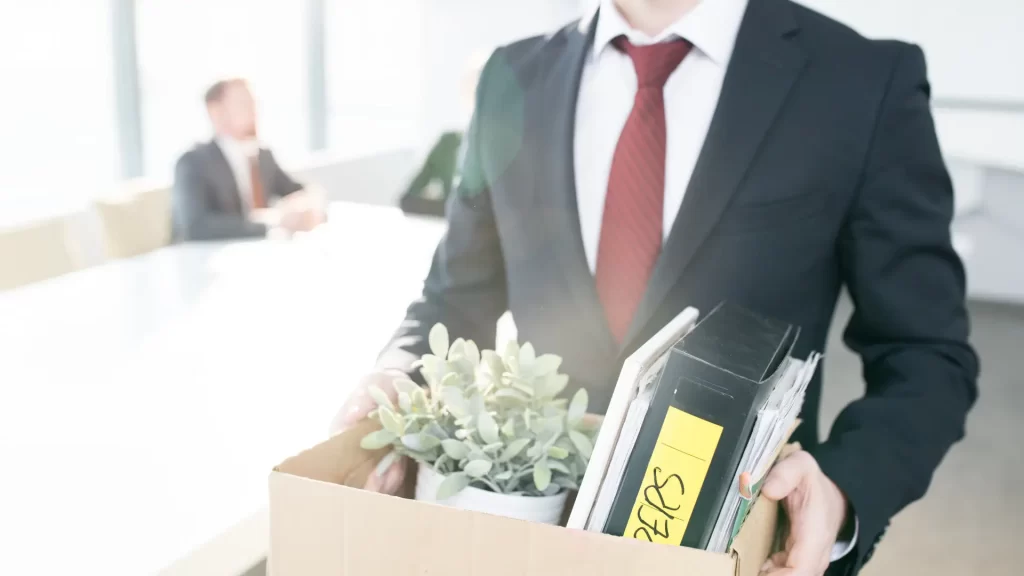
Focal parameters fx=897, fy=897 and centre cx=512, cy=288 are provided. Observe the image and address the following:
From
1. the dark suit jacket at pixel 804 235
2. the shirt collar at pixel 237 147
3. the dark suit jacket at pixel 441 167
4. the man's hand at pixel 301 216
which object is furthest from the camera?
the dark suit jacket at pixel 441 167

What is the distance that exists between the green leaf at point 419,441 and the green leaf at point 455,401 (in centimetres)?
3

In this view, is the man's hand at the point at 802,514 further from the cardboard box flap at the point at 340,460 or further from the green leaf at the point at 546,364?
the cardboard box flap at the point at 340,460

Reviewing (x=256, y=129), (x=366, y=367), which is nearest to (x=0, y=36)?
(x=256, y=129)

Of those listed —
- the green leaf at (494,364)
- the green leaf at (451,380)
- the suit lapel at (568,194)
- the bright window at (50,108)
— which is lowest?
the bright window at (50,108)

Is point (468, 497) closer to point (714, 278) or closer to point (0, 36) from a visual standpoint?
point (714, 278)

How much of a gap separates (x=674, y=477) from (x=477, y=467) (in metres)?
0.17

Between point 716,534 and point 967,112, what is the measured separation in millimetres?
5322

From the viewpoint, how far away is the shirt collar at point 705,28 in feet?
3.39

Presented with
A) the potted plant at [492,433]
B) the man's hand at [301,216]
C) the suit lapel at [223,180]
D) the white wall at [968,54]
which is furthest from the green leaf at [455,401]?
the white wall at [968,54]

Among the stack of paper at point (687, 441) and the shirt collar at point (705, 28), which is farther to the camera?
the shirt collar at point (705, 28)

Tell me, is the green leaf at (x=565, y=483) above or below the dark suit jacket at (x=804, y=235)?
below

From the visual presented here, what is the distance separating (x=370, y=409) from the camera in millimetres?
876

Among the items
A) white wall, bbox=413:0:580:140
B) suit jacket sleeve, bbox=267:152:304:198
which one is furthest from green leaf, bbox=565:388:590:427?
white wall, bbox=413:0:580:140

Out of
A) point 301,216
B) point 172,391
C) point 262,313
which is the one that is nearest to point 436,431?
point 172,391
